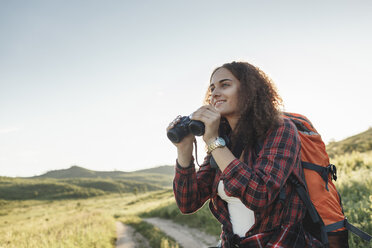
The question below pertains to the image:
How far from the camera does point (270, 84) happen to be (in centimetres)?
209

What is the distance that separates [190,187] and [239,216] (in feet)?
1.58

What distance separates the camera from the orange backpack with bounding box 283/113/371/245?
4.79 ft

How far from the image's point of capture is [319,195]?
149cm

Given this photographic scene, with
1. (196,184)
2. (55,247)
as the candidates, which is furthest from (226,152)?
(55,247)

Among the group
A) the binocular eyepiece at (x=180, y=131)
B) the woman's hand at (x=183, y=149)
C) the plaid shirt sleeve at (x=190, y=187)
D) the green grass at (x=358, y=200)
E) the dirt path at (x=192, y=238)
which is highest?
the binocular eyepiece at (x=180, y=131)

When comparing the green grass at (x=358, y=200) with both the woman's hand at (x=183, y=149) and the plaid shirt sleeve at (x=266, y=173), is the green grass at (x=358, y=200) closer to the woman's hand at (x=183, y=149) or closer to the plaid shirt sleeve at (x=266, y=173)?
the plaid shirt sleeve at (x=266, y=173)

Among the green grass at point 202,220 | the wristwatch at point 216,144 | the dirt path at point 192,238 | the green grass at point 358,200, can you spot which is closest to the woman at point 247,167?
the wristwatch at point 216,144

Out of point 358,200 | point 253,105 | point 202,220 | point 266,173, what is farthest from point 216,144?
point 202,220

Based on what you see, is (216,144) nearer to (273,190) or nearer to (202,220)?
(273,190)

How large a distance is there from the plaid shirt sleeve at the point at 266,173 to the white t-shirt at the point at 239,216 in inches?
11.3

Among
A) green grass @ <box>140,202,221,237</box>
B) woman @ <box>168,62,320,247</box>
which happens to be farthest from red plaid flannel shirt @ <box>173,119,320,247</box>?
green grass @ <box>140,202,221,237</box>

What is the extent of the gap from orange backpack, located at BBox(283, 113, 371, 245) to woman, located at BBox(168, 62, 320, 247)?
7cm

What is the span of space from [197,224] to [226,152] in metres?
10.8

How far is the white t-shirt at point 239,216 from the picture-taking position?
5.43 feet
